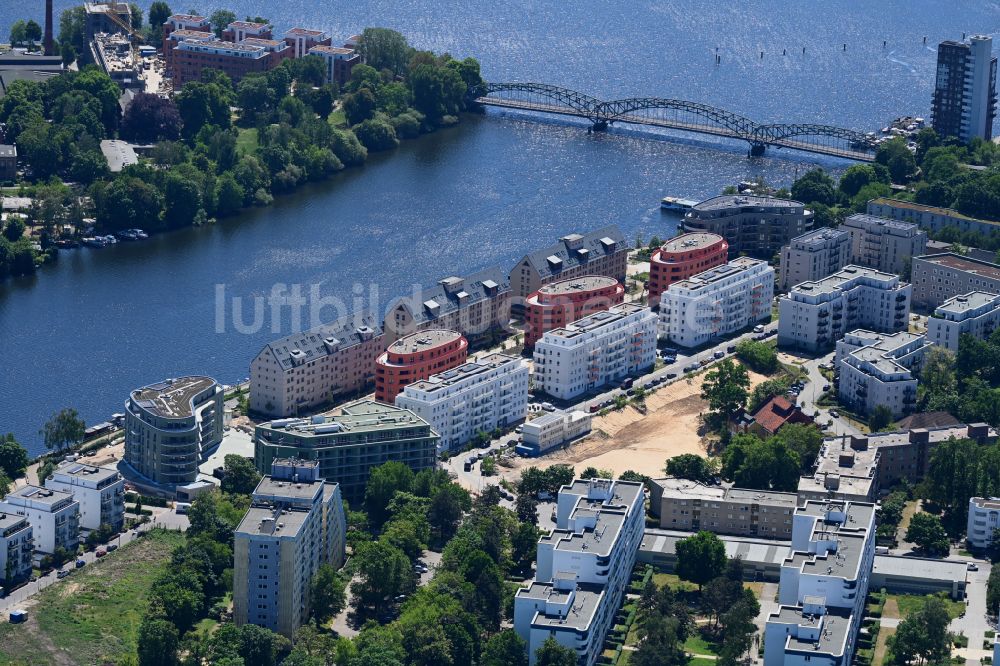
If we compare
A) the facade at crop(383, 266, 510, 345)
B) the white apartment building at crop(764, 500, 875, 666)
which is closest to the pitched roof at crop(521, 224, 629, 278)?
the facade at crop(383, 266, 510, 345)

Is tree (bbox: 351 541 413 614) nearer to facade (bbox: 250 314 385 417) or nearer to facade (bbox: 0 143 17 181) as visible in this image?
facade (bbox: 250 314 385 417)

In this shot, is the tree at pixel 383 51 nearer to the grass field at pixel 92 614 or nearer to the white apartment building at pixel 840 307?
the white apartment building at pixel 840 307

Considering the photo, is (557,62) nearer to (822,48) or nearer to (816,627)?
(822,48)

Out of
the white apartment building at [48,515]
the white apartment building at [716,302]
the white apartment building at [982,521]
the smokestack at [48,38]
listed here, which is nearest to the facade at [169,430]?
the white apartment building at [48,515]

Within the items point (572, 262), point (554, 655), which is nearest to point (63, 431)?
point (554, 655)

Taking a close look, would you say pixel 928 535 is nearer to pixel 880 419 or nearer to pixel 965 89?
pixel 880 419

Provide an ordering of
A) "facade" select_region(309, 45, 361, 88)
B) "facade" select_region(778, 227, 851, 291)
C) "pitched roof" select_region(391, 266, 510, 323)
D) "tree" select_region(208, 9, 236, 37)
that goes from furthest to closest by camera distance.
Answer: "tree" select_region(208, 9, 236, 37) < "facade" select_region(309, 45, 361, 88) < "facade" select_region(778, 227, 851, 291) < "pitched roof" select_region(391, 266, 510, 323)
